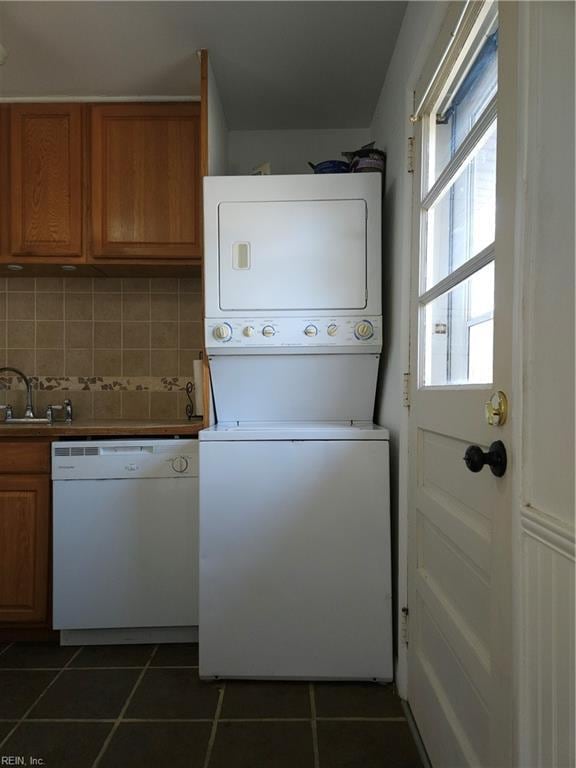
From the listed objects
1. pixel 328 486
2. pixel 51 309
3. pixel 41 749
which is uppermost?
pixel 51 309

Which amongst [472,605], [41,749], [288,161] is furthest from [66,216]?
[472,605]

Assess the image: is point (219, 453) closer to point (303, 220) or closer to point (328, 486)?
point (328, 486)

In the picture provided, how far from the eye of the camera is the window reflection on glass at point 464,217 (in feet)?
3.16

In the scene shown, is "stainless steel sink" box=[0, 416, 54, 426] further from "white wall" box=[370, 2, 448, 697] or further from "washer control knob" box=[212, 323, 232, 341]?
"white wall" box=[370, 2, 448, 697]

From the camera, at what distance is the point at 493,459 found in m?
0.82

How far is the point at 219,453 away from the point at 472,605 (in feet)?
3.08

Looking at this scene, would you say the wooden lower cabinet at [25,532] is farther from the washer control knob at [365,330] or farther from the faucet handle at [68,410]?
the washer control knob at [365,330]

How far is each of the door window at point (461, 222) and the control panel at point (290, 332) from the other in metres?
0.39

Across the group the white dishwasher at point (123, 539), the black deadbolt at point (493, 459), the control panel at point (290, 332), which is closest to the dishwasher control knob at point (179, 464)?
the white dishwasher at point (123, 539)

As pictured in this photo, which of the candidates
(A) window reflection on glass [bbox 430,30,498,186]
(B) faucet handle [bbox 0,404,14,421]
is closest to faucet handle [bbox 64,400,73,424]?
(B) faucet handle [bbox 0,404,14,421]

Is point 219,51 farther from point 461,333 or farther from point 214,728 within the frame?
point 214,728

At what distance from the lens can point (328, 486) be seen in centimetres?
161

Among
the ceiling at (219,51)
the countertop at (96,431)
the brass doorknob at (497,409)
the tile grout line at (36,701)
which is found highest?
the ceiling at (219,51)

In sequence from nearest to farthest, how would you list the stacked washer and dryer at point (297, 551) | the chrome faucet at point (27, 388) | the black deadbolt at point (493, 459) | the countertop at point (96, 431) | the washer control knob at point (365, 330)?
the black deadbolt at point (493, 459), the stacked washer and dryer at point (297, 551), the washer control knob at point (365, 330), the countertop at point (96, 431), the chrome faucet at point (27, 388)
